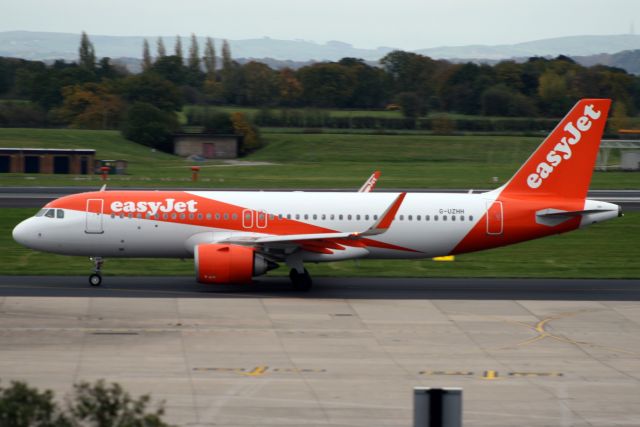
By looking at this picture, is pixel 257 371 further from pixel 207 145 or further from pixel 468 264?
pixel 207 145

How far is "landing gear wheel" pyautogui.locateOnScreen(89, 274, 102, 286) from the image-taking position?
32.4 metres

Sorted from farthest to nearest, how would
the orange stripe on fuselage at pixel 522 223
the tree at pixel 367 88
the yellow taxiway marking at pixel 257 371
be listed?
the tree at pixel 367 88 → the orange stripe on fuselage at pixel 522 223 → the yellow taxiway marking at pixel 257 371

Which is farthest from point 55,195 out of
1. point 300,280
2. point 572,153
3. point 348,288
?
→ point 572,153

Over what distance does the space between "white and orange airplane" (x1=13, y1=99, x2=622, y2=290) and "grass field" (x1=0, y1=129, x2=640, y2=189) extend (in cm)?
3281

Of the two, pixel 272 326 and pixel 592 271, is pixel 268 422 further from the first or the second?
pixel 592 271

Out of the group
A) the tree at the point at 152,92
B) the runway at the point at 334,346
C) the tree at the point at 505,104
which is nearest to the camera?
the runway at the point at 334,346

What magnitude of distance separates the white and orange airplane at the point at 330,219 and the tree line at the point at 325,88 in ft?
293

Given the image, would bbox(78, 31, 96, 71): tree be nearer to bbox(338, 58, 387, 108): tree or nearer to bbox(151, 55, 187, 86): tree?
bbox(151, 55, 187, 86): tree

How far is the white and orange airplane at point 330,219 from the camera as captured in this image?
32469mm

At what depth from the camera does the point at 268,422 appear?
60.6 feet

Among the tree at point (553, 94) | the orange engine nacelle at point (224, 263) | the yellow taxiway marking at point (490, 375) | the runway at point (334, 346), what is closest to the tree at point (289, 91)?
the tree at point (553, 94)

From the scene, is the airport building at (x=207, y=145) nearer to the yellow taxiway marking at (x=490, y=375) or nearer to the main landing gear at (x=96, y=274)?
the main landing gear at (x=96, y=274)

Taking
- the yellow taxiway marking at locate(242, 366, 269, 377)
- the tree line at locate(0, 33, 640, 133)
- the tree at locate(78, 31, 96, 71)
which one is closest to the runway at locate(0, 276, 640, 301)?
the yellow taxiway marking at locate(242, 366, 269, 377)

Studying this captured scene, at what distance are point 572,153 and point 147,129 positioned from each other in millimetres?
73245
